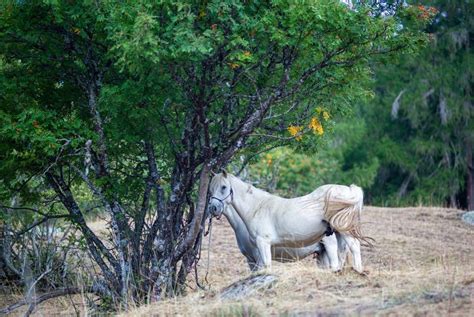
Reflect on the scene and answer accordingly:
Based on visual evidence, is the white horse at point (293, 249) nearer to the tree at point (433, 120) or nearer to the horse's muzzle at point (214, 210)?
the horse's muzzle at point (214, 210)

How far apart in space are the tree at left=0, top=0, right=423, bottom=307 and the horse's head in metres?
0.24

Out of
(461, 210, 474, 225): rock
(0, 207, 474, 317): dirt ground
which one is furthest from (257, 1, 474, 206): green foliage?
(0, 207, 474, 317): dirt ground

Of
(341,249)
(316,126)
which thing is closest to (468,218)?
(341,249)

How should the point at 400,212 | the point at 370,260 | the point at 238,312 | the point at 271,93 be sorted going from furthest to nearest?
1. the point at 400,212
2. the point at 370,260
3. the point at 271,93
4. the point at 238,312

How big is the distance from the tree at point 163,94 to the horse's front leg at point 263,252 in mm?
796

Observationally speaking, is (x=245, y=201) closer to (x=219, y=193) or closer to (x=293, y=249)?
(x=219, y=193)

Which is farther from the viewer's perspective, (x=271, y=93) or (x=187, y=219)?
(x=187, y=219)

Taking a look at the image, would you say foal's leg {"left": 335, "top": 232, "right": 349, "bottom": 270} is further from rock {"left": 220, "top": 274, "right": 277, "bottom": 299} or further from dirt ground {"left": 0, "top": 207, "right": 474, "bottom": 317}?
rock {"left": 220, "top": 274, "right": 277, "bottom": 299}

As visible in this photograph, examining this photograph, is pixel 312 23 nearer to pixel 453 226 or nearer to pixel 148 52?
pixel 148 52

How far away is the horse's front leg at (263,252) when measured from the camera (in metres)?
11.7

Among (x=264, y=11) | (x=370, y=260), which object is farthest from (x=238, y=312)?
(x=370, y=260)

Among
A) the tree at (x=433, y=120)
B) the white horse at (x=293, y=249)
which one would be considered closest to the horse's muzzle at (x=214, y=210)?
the white horse at (x=293, y=249)

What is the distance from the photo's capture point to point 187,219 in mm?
12180

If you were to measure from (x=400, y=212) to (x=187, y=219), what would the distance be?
969 cm
